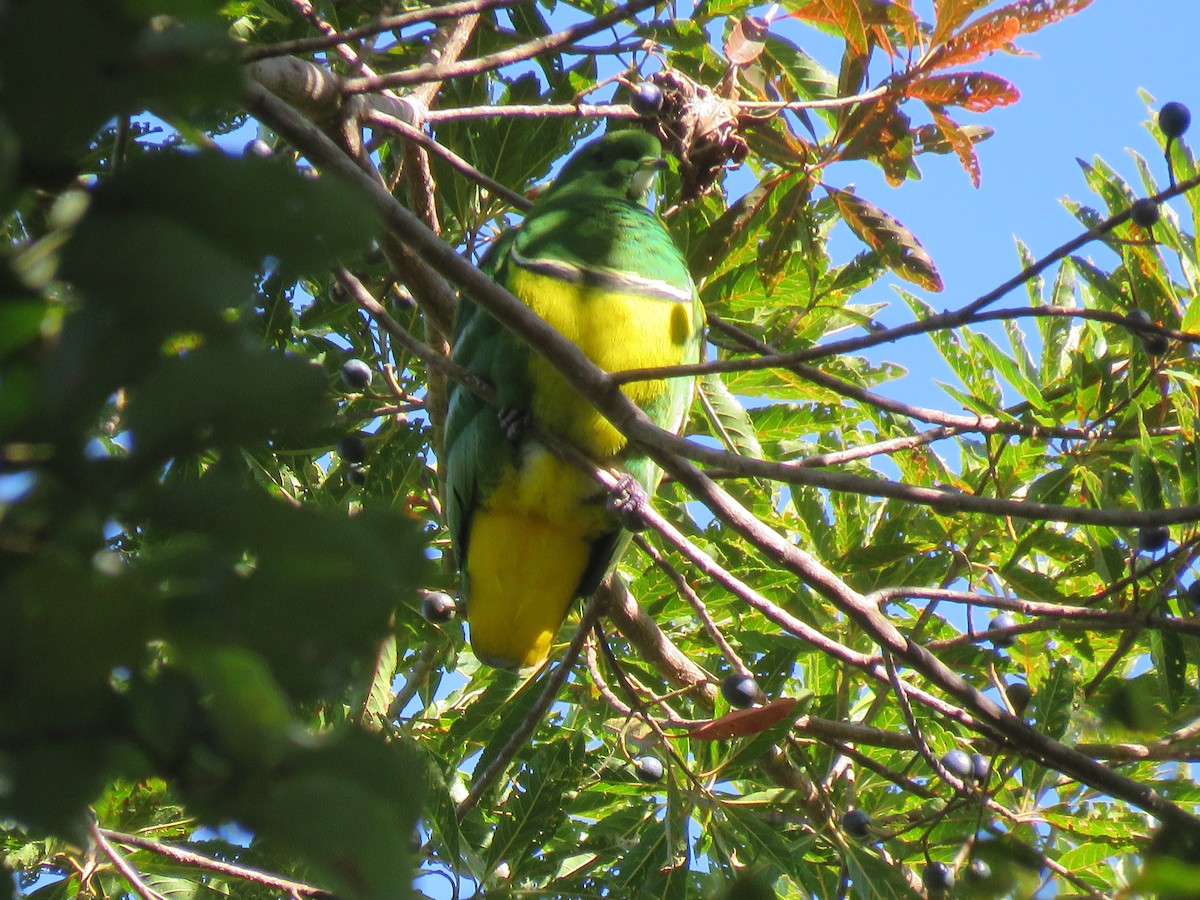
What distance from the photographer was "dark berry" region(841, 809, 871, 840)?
2.54 meters

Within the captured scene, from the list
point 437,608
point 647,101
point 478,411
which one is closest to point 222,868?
point 437,608

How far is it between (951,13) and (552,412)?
4.08 ft

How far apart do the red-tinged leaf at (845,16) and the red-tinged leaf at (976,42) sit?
160 mm

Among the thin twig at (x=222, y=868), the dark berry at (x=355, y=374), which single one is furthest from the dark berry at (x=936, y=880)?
the dark berry at (x=355, y=374)

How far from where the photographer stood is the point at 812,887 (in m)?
2.68

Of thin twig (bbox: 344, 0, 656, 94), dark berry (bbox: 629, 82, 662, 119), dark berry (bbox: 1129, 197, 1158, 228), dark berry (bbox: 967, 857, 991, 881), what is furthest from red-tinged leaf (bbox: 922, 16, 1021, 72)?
dark berry (bbox: 967, 857, 991, 881)

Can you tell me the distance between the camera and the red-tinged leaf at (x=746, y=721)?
92.5 inches

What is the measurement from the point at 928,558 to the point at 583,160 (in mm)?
1448

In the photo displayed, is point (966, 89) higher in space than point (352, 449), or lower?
higher

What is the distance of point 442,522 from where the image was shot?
11.4 feet

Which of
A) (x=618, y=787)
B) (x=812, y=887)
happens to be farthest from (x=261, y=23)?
(x=812, y=887)

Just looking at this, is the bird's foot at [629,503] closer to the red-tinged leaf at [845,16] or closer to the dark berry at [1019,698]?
the dark berry at [1019,698]

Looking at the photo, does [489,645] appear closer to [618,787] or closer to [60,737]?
[618,787]

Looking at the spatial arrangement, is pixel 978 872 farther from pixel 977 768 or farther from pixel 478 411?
pixel 478 411
